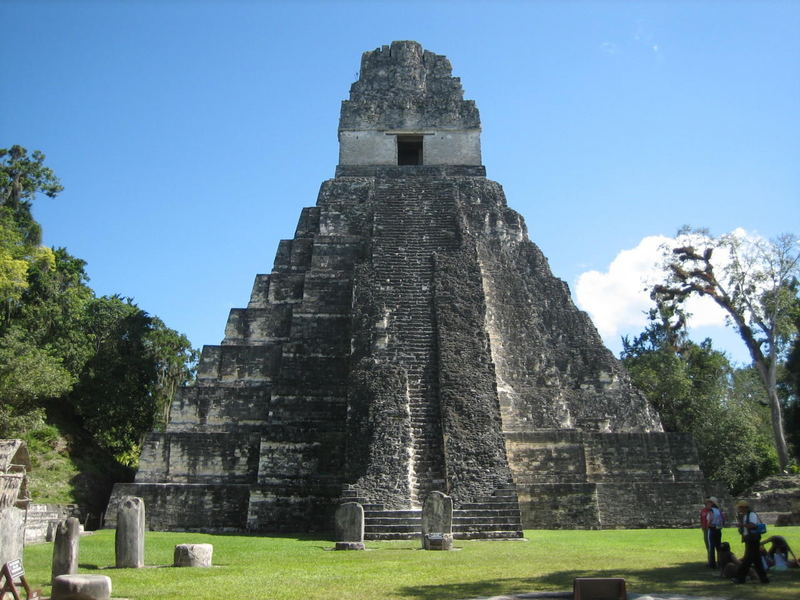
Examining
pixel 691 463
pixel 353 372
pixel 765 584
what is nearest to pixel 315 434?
pixel 353 372

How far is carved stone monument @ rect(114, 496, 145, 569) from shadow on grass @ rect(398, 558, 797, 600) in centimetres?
379

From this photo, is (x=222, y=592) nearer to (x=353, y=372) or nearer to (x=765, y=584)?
(x=765, y=584)

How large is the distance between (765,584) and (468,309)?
32.7ft

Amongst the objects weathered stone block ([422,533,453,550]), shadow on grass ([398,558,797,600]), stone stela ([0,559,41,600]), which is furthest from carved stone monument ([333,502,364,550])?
stone stela ([0,559,41,600])

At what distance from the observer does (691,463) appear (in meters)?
15.5

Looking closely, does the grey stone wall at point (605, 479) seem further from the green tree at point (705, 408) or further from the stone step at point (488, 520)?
the green tree at point (705, 408)

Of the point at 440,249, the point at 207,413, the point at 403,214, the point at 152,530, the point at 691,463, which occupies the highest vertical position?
the point at 403,214

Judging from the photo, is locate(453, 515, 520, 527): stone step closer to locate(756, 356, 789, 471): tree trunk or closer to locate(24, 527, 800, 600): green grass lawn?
locate(24, 527, 800, 600): green grass lawn

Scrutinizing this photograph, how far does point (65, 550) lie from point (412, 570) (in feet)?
11.9

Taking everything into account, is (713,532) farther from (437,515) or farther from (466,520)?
(466,520)

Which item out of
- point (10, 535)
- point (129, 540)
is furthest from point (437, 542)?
point (10, 535)

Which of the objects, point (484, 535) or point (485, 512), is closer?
point (484, 535)

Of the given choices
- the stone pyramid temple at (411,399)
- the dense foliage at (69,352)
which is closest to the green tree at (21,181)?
the dense foliage at (69,352)

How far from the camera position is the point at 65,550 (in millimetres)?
7668
